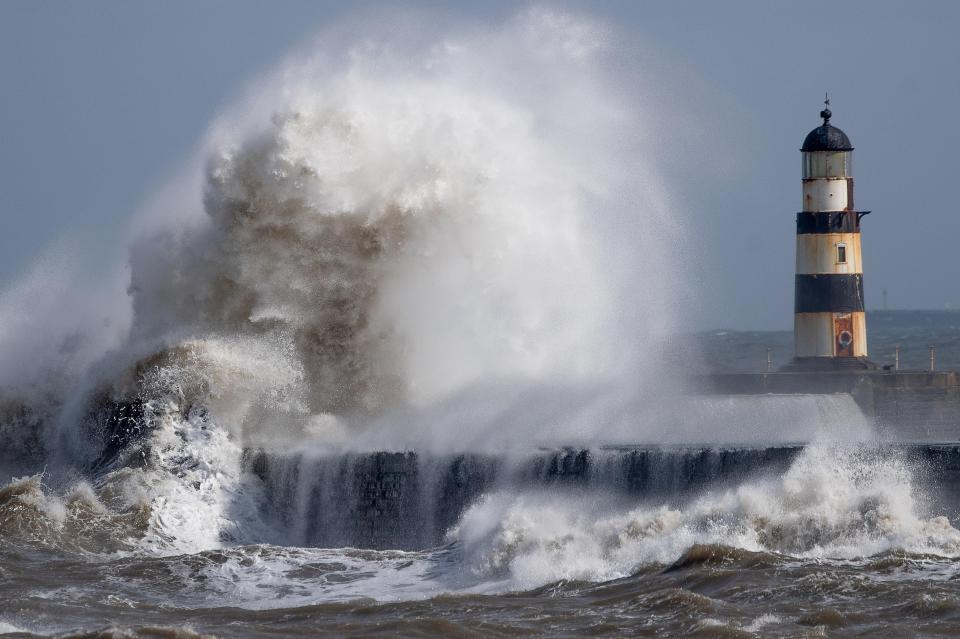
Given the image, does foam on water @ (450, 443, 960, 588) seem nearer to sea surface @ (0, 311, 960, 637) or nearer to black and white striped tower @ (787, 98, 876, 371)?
sea surface @ (0, 311, 960, 637)

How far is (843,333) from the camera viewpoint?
17.3 m

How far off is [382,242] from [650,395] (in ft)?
10.3

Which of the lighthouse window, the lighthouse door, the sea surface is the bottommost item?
the sea surface

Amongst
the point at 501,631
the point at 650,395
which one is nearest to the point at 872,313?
the point at 650,395

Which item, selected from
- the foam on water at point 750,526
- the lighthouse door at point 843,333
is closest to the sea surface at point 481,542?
the foam on water at point 750,526

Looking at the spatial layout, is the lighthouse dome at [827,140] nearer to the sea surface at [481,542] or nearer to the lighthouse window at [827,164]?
the lighthouse window at [827,164]

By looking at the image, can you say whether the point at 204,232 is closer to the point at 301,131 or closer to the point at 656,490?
the point at 301,131

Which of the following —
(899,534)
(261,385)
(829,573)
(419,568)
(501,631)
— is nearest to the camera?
(501,631)

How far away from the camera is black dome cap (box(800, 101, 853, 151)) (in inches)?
672

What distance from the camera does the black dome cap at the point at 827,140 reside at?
17078 millimetres

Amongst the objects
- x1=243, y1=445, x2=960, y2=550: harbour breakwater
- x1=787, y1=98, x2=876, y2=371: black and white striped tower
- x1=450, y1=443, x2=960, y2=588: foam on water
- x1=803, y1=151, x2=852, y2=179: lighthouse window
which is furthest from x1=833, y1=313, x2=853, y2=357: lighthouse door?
x1=450, y1=443, x2=960, y2=588: foam on water

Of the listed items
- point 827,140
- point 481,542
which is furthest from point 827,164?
point 481,542

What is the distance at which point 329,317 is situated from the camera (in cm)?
1546

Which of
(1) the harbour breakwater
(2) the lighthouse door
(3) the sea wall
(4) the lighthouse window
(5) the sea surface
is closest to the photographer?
(5) the sea surface
